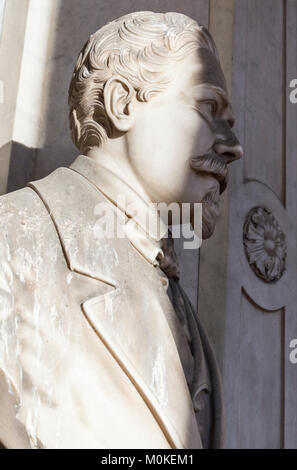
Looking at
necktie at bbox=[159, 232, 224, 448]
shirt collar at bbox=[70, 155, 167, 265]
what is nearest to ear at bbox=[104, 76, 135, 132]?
shirt collar at bbox=[70, 155, 167, 265]

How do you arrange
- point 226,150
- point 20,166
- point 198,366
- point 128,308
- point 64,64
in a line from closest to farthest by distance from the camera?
point 128,308 < point 198,366 < point 226,150 < point 20,166 < point 64,64

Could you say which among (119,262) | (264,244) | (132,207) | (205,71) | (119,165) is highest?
(205,71)

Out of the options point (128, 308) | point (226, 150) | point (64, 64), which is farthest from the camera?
point (64, 64)

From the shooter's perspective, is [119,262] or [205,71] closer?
[119,262]

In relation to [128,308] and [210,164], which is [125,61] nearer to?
[210,164]

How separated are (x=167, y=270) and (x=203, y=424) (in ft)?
1.44

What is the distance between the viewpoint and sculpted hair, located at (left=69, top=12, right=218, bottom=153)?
250 centimetres

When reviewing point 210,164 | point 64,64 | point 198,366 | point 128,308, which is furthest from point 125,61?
point 64,64

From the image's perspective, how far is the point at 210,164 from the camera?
8.20 ft

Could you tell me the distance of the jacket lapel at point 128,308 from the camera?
210 cm

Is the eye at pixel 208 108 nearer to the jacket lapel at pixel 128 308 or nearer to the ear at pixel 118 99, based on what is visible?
the ear at pixel 118 99

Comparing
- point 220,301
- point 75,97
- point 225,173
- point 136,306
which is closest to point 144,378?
point 136,306

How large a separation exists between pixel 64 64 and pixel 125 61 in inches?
42.1

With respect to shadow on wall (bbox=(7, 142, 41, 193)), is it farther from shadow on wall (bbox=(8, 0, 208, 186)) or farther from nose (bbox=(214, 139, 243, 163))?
nose (bbox=(214, 139, 243, 163))
